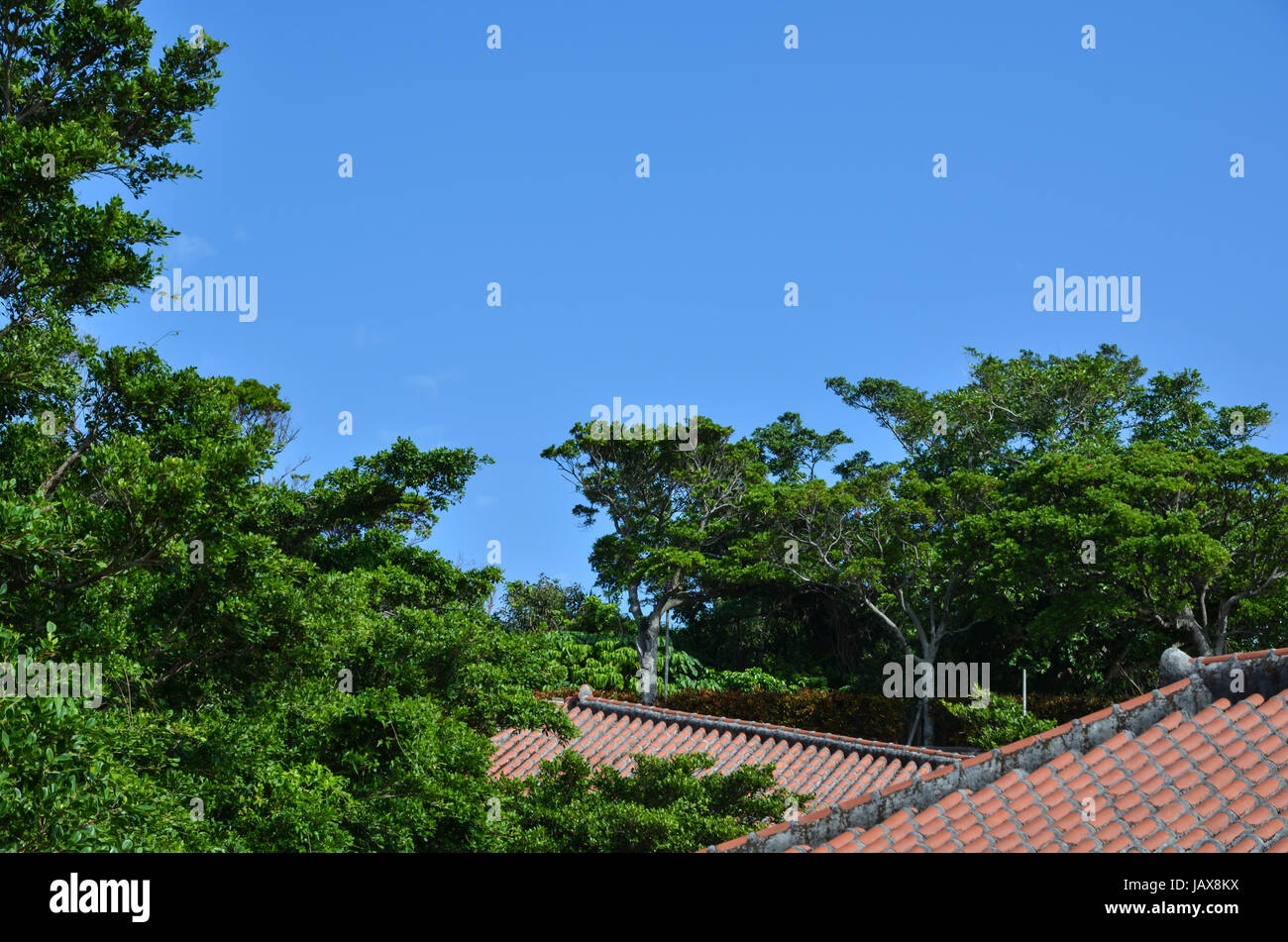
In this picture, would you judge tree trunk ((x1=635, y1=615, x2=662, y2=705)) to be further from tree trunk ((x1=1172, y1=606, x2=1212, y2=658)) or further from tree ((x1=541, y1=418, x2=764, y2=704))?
tree trunk ((x1=1172, y1=606, x2=1212, y2=658))

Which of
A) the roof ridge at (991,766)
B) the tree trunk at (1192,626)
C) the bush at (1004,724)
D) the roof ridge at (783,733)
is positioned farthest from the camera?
the tree trunk at (1192,626)

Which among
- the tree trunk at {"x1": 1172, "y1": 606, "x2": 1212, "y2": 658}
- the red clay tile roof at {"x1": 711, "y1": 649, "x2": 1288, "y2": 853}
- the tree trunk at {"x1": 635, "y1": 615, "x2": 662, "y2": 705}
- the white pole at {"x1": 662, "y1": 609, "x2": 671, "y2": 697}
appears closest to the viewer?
the red clay tile roof at {"x1": 711, "y1": 649, "x2": 1288, "y2": 853}

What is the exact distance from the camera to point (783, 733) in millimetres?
17219

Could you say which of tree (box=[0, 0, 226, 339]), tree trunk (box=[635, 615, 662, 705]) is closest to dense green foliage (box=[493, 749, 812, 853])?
tree (box=[0, 0, 226, 339])

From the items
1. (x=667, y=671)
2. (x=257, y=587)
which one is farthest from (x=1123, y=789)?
(x=667, y=671)

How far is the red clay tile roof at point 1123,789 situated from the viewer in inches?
239

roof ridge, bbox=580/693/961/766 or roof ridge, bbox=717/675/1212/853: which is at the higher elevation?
roof ridge, bbox=717/675/1212/853

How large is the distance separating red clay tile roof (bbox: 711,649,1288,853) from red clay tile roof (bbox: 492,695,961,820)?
8.09 m

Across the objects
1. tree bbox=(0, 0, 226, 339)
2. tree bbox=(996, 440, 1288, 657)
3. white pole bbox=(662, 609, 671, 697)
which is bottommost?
white pole bbox=(662, 609, 671, 697)

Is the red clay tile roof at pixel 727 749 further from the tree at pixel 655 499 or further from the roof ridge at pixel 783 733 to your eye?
the tree at pixel 655 499

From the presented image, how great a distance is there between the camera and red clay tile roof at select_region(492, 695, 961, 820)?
52.0 feet

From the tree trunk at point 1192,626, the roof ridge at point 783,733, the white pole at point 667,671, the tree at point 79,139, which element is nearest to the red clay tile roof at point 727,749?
the roof ridge at point 783,733

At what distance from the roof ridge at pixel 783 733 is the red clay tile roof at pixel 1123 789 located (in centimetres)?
878

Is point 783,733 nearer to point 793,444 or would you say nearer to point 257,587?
point 257,587
